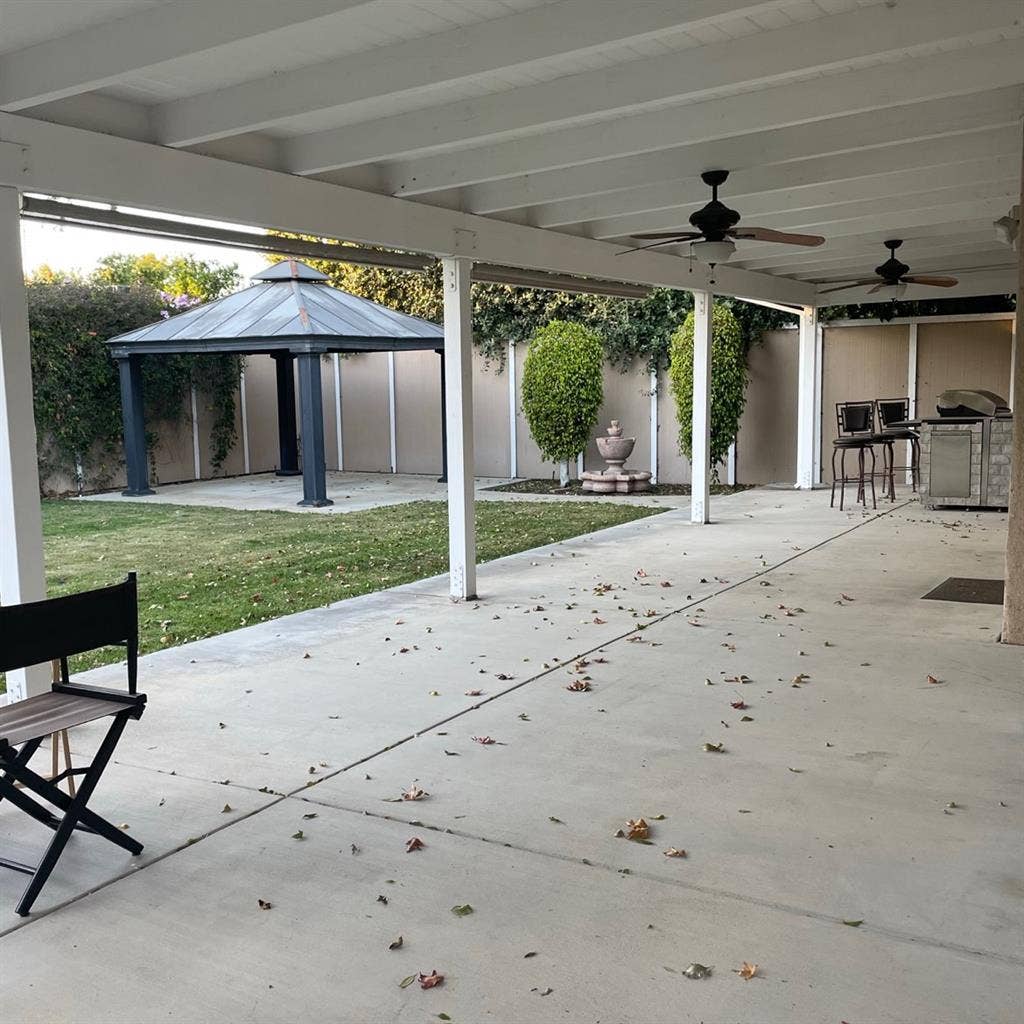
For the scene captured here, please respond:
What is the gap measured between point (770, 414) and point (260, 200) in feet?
35.3

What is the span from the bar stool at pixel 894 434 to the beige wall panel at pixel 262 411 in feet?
32.1

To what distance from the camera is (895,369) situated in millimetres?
14086

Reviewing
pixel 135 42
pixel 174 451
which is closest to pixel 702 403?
pixel 135 42

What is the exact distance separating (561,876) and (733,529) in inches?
302

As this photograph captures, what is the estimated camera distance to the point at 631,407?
1553cm

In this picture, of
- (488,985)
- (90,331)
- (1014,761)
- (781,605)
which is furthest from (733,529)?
(90,331)

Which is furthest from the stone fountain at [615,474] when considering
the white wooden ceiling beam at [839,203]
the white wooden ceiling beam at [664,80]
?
the white wooden ceiling beam at [664,80]

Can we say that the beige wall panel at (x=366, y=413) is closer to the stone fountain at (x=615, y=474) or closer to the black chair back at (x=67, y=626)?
the stone fountain at (x=615, y=474)

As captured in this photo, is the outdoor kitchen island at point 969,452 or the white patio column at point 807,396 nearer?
the outdoor kitchen island at point 969,452

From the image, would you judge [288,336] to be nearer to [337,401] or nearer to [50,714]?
[337,401]

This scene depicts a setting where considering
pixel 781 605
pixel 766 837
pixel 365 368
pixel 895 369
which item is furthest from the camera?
pixel 365 368

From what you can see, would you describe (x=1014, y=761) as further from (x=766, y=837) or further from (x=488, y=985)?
(x=488, y=985)

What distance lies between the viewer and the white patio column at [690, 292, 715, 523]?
1043cm

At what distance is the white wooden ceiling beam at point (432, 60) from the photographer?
385cm
